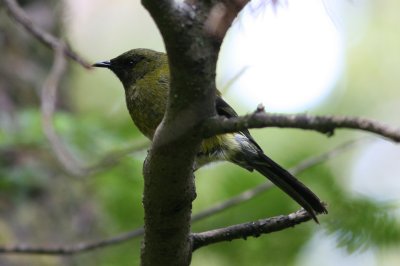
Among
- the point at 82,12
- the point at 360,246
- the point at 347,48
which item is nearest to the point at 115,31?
the point at 82,12

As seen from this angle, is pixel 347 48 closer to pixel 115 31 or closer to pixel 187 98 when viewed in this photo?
pixel 115 31

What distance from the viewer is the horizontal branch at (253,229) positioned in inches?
101

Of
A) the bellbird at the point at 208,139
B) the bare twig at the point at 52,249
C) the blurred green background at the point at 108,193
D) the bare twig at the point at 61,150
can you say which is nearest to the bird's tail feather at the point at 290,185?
the bellbird at the point at 208,139

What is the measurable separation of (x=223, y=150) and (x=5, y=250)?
129 cm

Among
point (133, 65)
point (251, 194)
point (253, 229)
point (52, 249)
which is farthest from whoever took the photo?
point (133, 65)

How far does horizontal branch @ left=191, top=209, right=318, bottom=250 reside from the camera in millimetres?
Answer: 2555

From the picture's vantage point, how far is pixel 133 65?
171 inches

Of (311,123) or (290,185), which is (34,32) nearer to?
(290,185)

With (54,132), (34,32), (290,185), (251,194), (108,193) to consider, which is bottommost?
(108,193)

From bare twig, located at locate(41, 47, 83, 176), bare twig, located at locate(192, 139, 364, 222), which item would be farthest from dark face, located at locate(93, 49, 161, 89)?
bare twig, located at locate(192, 139, 364, 222)

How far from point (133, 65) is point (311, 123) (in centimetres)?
285

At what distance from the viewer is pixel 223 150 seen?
12.5 feet

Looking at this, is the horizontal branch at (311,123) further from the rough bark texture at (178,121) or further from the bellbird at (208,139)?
the bellbird at (208,139)

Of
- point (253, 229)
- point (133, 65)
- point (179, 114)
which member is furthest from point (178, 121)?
point (133, 65)
